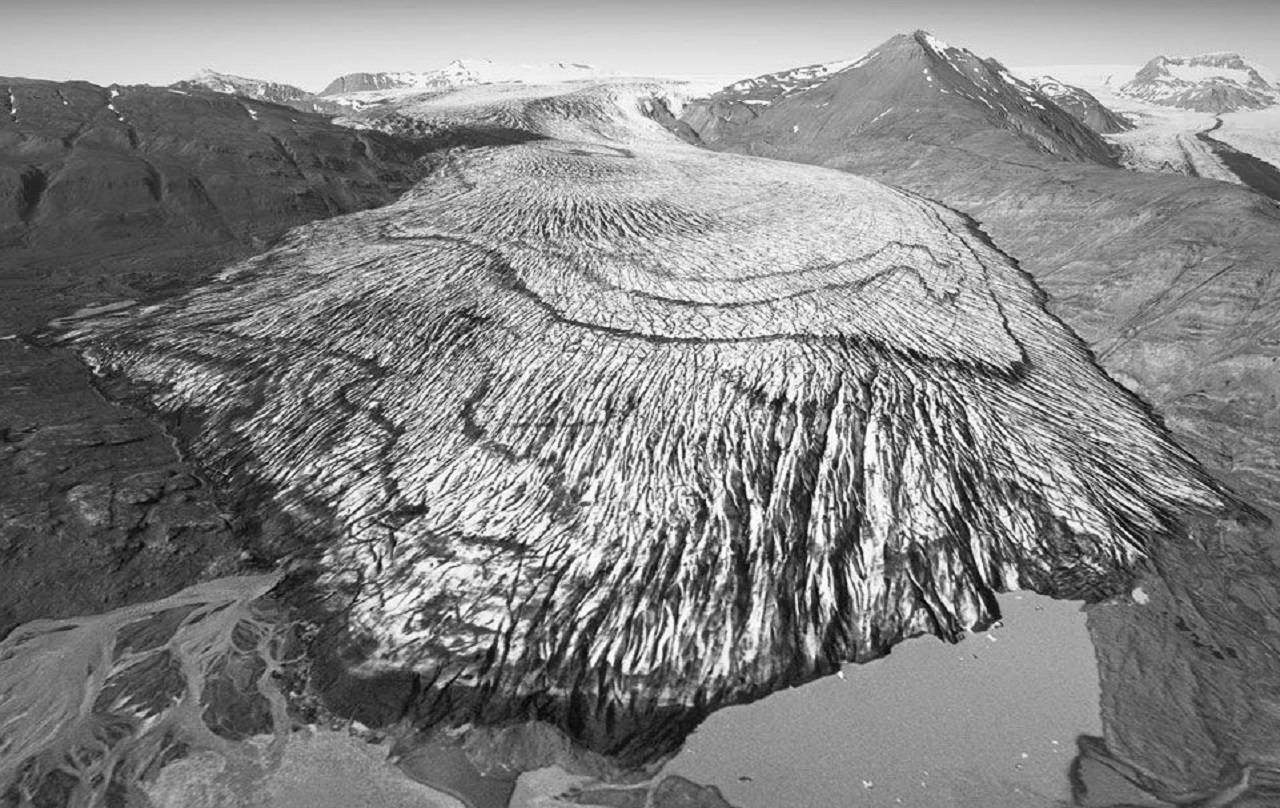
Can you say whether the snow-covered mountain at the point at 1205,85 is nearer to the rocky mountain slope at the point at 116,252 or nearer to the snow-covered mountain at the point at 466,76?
the snow-covered mountain at the point at 466,76

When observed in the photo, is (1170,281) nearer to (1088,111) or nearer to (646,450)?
(646,450)

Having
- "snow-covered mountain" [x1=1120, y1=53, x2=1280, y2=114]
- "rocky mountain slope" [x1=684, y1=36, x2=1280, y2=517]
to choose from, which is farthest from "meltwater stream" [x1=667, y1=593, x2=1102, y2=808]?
"snow-covered mountain" [x1=1120, y1=53, x2=1280, y2=114]

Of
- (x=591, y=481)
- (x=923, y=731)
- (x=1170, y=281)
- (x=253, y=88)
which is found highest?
(x=253, y=88)

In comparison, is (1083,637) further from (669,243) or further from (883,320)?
(669,243)

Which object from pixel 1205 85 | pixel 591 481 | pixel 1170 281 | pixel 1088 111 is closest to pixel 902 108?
pixel 1170 281

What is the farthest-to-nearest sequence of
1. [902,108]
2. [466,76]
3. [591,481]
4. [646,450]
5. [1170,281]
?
[466,76], [902,108], [1170,281], [646,450], [591,481]

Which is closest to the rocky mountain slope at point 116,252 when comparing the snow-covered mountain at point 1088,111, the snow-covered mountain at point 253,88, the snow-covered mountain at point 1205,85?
the snow-covered mountain at point 253,88

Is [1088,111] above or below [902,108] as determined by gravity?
above
